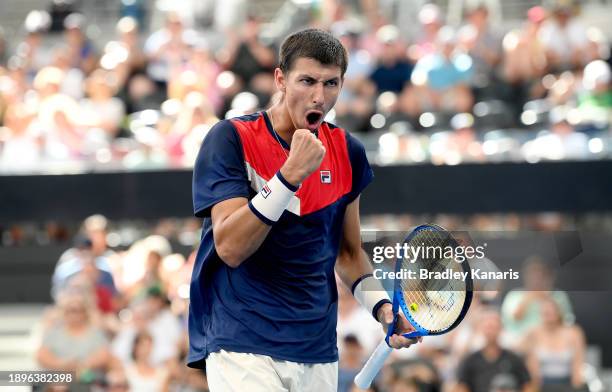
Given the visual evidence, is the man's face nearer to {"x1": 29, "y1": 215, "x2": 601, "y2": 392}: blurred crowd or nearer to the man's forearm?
the man's forearm

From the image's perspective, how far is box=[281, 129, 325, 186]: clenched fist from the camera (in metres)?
3.98

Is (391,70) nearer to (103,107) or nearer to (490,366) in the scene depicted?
(103,107)

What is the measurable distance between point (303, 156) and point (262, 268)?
20.9 inches

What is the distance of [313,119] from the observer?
13.9 ft

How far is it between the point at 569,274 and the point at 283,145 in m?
5.02

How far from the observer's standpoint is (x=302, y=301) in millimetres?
4371

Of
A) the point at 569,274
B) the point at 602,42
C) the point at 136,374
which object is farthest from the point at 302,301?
the point at 602,42

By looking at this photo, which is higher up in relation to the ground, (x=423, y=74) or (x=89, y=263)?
(x=423, y=74)

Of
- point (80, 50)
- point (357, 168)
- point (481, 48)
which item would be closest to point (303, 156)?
point (357, 168)

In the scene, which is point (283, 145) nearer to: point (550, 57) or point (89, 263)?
point (89, 263)

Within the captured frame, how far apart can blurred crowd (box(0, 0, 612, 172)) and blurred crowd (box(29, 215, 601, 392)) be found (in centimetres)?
191

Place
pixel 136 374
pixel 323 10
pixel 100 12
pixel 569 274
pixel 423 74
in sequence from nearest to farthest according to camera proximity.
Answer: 1. pixel 569 274
2. pixel 136 374
3. pixel 423 74
4. pixel 323 10
5. pixel 100 12

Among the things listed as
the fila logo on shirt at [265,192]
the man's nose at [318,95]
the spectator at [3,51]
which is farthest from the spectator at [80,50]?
the fila logo on shirt at [265,192]

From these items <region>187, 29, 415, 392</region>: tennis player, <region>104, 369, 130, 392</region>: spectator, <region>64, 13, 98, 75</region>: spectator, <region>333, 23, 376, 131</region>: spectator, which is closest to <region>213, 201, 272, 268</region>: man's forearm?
<region>187, 29, 415, 392</region>: tennis player
